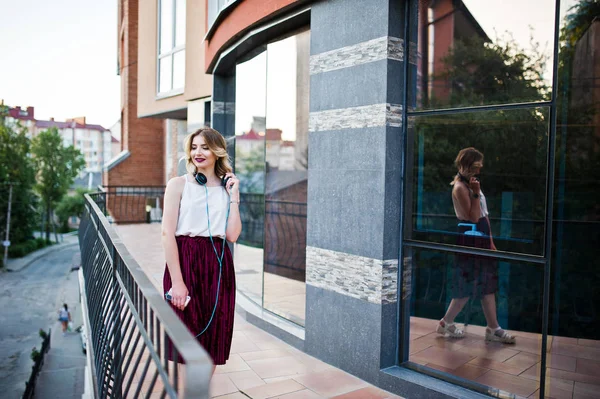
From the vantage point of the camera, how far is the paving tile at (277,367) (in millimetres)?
4582

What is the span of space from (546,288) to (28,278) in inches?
1942

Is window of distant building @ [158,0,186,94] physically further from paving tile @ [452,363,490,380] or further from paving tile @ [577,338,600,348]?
paving tile @ [577,338,600,348]

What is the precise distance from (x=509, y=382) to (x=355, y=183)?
1.88m

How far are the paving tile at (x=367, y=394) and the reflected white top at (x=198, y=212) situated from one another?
1.69 meters

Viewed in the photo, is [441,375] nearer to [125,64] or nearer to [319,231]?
[319,231]

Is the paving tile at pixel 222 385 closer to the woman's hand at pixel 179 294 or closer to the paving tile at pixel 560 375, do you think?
the woman's hand at pixel 179 294

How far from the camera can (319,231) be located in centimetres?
494

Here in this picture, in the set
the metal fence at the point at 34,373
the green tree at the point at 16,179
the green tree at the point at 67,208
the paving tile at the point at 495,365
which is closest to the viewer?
the paving tile at the point at 495,365

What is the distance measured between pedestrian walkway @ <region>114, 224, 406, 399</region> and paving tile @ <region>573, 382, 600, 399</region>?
131 cm

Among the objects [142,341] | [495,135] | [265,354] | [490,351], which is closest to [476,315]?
[490,351]

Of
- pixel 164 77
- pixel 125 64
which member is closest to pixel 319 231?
pixel 164 77

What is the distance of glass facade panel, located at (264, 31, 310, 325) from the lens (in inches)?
253

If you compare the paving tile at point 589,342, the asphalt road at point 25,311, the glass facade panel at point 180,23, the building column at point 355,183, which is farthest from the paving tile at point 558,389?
the asphalt road at point 25,311

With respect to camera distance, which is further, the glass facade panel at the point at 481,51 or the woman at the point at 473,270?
the glass facade panel at the point at 481,51
